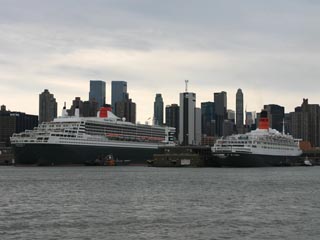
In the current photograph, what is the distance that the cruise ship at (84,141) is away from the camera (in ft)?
500

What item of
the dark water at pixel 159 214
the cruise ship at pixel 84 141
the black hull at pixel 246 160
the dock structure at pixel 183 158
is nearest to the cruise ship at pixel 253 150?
the black hull at pixel 246 160

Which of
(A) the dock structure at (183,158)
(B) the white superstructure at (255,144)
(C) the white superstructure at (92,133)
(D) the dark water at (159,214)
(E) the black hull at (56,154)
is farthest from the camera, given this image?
(A) the dock structure at (183,158)

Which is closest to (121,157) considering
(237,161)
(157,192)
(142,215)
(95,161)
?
(95,161)

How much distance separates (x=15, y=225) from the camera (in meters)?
40.6

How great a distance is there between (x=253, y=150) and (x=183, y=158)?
68.7 ft

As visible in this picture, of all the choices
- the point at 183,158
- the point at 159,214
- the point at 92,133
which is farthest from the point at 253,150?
the point at 159,214

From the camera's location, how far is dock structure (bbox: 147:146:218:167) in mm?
166375

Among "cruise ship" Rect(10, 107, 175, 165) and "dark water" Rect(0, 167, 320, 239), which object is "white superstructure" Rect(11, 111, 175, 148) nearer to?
"cruise ship" Rect(10, 107, 175, 165)

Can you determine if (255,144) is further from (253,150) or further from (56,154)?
(56,154)

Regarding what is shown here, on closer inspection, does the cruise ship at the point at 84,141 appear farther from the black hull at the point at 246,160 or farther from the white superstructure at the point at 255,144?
the black hull at the point at 246,160

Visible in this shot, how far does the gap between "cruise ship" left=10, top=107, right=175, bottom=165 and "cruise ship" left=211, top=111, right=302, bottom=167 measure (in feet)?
89.1

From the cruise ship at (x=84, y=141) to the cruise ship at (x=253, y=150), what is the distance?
2715cm

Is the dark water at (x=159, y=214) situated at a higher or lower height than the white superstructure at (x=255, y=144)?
lower

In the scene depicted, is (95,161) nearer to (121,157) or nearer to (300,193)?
(121,157)
